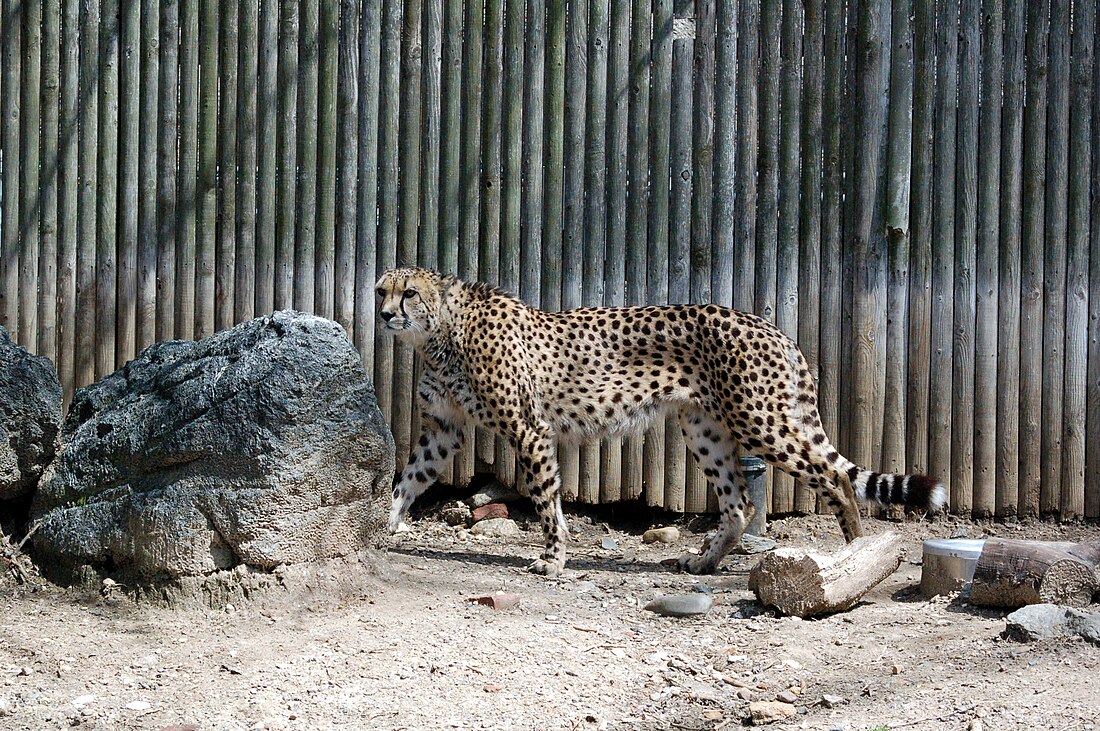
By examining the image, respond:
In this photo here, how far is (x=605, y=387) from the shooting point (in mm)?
6328

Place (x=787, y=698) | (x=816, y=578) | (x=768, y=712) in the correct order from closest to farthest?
(x=768, y=712) < (x=787, y=698) < (x=816, y=578)

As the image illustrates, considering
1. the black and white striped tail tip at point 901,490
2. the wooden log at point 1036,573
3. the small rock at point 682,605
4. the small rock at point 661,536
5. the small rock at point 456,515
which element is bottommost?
the small rock at point 661,536

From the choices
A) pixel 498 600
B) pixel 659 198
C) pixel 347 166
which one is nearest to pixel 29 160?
pixel 347 166

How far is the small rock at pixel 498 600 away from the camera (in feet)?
16.3

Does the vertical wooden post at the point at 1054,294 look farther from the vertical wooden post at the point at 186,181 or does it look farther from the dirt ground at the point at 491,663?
the vertical wooden post at the point at 186,181

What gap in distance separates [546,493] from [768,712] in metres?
2.33

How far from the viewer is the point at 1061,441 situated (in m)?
6.85

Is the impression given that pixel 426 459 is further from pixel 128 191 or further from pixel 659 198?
pixel 128 191

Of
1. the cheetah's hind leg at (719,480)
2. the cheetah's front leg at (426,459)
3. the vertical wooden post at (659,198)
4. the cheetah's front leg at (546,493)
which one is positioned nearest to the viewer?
the cheetah's front leg at (546,493)

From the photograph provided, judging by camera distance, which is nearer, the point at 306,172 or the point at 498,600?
the point at 498,600

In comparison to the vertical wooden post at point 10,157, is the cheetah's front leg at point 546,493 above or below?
below

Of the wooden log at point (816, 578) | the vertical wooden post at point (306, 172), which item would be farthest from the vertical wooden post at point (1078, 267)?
the vertical wooden post at point (306, 172)

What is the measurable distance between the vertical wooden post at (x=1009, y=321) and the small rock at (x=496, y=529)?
2.87 meters

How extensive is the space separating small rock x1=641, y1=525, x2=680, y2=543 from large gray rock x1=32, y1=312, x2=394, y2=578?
92.0 inches
